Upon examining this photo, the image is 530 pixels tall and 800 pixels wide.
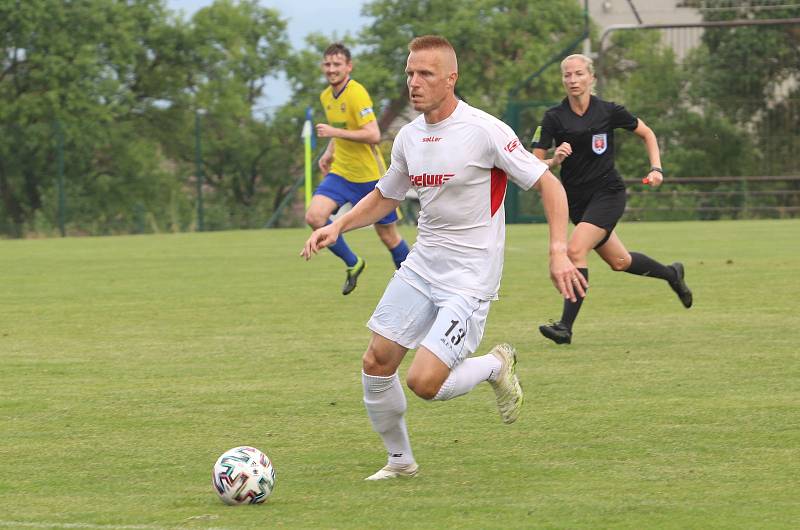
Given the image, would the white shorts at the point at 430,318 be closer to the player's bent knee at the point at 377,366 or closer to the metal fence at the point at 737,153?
the player's bent knee at the point at 377,366

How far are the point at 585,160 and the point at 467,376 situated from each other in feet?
15.8

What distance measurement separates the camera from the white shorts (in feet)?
19.8

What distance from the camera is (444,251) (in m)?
6.24

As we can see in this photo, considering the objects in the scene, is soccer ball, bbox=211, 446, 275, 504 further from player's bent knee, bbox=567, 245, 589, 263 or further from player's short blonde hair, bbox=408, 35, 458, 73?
player's bent knee, bbox=567, 245, 589, 263

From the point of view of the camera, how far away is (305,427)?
7.17 meters

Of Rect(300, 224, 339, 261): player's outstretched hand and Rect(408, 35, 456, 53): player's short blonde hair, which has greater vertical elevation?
Rect(408, 35, 456, 53): player's short blonde hair

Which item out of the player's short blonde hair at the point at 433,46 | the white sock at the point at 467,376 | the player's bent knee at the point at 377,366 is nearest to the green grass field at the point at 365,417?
the white sock at the point at 467,376

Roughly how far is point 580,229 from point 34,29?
3089 centimetres

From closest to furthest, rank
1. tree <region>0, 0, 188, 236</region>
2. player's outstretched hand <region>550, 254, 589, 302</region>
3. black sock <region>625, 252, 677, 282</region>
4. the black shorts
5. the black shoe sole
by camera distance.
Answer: player's outstretched hand <region>550, 254, 589, 302</region> < the black shoe sole < the black shorts < black sock <region>625, 252, 677, 282</region> < tree <region>0, 0, 188, 236</region>

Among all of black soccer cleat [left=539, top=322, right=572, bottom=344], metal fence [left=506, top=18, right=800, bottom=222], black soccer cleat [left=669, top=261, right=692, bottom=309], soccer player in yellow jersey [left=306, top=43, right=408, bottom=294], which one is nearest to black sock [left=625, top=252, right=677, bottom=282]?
black soccer cleat [left=669, top=261, right=692, bottom=309]

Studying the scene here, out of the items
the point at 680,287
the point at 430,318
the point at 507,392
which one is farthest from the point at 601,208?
the point at 430,318

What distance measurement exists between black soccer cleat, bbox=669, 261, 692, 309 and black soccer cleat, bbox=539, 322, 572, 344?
1.83 meters

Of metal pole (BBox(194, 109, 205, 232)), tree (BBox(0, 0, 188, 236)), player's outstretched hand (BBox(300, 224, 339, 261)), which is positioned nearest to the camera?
player's outstretched hand (BBox(300, 224, 339, 261))

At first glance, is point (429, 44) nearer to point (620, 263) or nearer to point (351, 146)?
point (620, 263)
